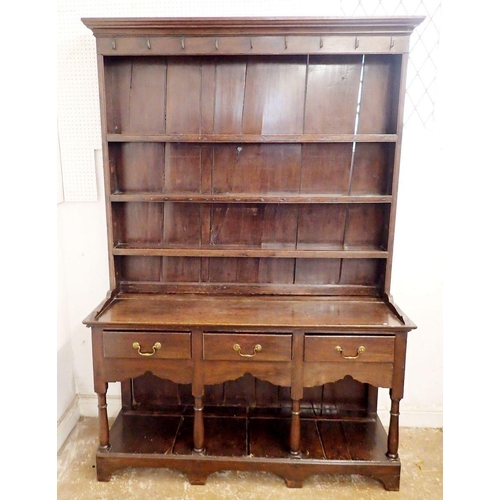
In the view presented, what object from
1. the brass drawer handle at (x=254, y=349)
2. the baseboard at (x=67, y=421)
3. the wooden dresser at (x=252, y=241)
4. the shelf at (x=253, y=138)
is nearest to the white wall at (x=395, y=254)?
the baseboard at (x=67, y=421)

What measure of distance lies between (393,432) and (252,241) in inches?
45.6

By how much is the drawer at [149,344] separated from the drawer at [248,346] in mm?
105

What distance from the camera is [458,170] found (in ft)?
2.94

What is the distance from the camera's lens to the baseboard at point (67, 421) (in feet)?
7.68


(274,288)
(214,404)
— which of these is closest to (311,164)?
(274,288)

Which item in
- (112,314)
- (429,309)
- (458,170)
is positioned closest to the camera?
(458,170)

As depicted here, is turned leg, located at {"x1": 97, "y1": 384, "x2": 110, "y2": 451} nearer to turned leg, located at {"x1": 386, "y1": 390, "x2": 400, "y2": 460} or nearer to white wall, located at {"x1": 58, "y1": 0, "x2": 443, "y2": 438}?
white wall, located at {"x1": 58, "y1": 0, "x2": 443, "y2": 438}

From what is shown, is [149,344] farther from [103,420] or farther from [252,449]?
[252,449]

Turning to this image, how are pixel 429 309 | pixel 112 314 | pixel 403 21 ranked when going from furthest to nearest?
pixel 429 309, pixel 112 314, pixel 403 21

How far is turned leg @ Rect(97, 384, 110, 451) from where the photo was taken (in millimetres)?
1994

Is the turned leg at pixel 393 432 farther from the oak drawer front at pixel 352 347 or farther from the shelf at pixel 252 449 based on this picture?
the oak drawer front at pixel 352 347

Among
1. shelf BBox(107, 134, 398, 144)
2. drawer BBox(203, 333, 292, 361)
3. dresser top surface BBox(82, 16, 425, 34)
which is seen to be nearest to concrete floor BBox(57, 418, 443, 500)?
drawer BBox(203, 333, 292, 361)

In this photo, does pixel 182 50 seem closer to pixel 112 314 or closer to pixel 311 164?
pixel 311 164

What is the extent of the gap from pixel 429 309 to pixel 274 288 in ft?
2.96
